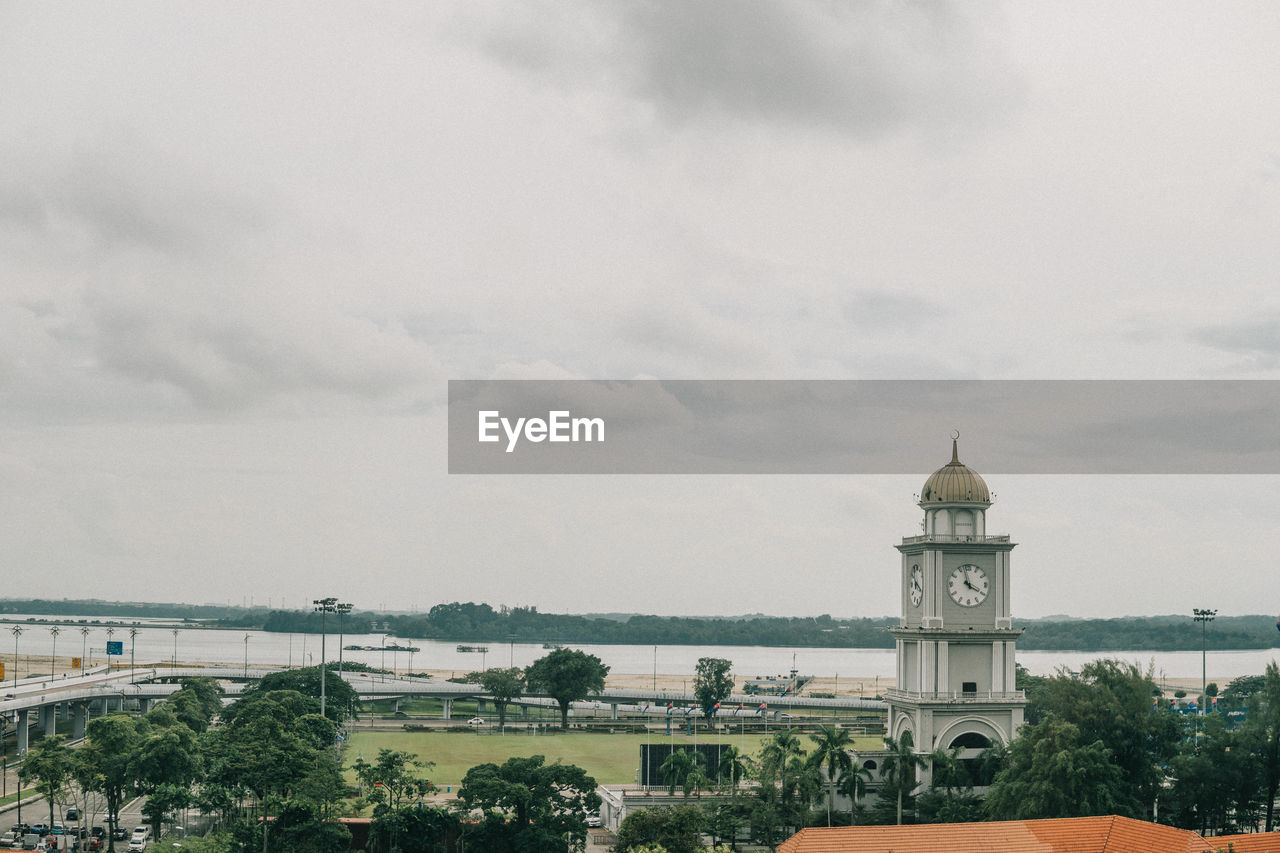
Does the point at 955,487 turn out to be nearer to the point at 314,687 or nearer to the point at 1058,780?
the point at 1058,780

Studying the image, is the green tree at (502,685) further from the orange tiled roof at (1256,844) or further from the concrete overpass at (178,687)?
the orange tiled roof at (1256,844)

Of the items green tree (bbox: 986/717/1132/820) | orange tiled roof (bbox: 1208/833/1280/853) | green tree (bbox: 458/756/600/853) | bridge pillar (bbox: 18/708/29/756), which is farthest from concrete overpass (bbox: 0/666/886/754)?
orange tiled roof (bbox: 1208/833/1280/853)

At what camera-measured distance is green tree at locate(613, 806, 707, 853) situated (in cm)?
5650

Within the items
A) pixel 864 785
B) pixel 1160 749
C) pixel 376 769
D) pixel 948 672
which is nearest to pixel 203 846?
pixel 376 769

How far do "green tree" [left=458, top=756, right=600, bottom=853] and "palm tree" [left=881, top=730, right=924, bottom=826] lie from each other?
47.9 ft

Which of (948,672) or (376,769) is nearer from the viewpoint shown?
(376,769)

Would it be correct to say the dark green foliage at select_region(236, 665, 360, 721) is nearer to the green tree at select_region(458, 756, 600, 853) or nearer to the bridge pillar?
the bridge pillar

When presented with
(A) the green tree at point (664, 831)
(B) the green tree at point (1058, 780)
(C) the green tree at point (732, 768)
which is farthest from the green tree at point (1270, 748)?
(A) the green tree at point (664, 831)

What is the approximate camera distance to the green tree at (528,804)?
2275 inches

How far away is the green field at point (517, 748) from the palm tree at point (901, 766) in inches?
1078

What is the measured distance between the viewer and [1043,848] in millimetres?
46406

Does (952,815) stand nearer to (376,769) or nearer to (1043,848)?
(1043,848)

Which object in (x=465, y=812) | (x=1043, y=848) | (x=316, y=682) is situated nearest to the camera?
(x=1043, y=848)

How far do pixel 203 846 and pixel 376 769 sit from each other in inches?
323
